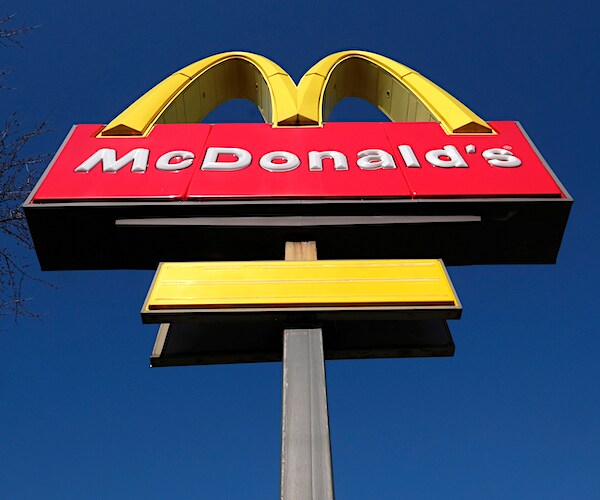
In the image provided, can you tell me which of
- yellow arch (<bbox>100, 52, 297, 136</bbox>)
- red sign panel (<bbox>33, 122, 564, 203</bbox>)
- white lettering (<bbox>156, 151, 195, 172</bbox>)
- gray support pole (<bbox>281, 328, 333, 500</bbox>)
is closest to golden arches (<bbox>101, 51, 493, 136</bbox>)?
yellow arch (<bbox>100, 52, 297, 136</bbox>)

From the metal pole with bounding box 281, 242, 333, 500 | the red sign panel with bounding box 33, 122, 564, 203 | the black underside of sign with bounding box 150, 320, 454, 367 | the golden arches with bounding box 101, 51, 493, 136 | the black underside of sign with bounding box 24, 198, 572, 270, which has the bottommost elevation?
the metal pole with bounding box 281, 242, 333, 500

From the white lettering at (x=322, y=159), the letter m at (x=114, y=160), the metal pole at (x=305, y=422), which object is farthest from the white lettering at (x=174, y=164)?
the metal pole at (x=305, y=422)

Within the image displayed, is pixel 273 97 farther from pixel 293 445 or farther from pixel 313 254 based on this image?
pixel 293 445

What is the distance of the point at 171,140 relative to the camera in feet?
18.0

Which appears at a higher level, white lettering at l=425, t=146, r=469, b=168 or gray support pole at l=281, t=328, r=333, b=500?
white lettering at l=425, t=146, r=469, b=168

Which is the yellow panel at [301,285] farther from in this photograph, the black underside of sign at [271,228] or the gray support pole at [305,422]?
the black underside of sign at [271,228]

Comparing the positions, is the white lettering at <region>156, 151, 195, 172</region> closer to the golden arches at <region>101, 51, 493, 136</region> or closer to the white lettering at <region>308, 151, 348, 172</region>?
the golden arches at <region>101, 51, 493, 136</region>

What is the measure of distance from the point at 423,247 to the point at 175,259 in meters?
2.09

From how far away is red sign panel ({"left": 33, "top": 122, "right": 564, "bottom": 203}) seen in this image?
4578 millimetres

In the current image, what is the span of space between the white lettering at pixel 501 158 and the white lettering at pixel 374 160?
91cm

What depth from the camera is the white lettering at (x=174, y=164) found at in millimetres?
4925

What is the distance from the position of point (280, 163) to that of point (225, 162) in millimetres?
492

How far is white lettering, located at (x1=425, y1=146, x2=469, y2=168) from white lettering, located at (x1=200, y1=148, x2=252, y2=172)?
165 centimetres

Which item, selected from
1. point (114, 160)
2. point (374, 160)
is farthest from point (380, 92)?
point (114, 160)
